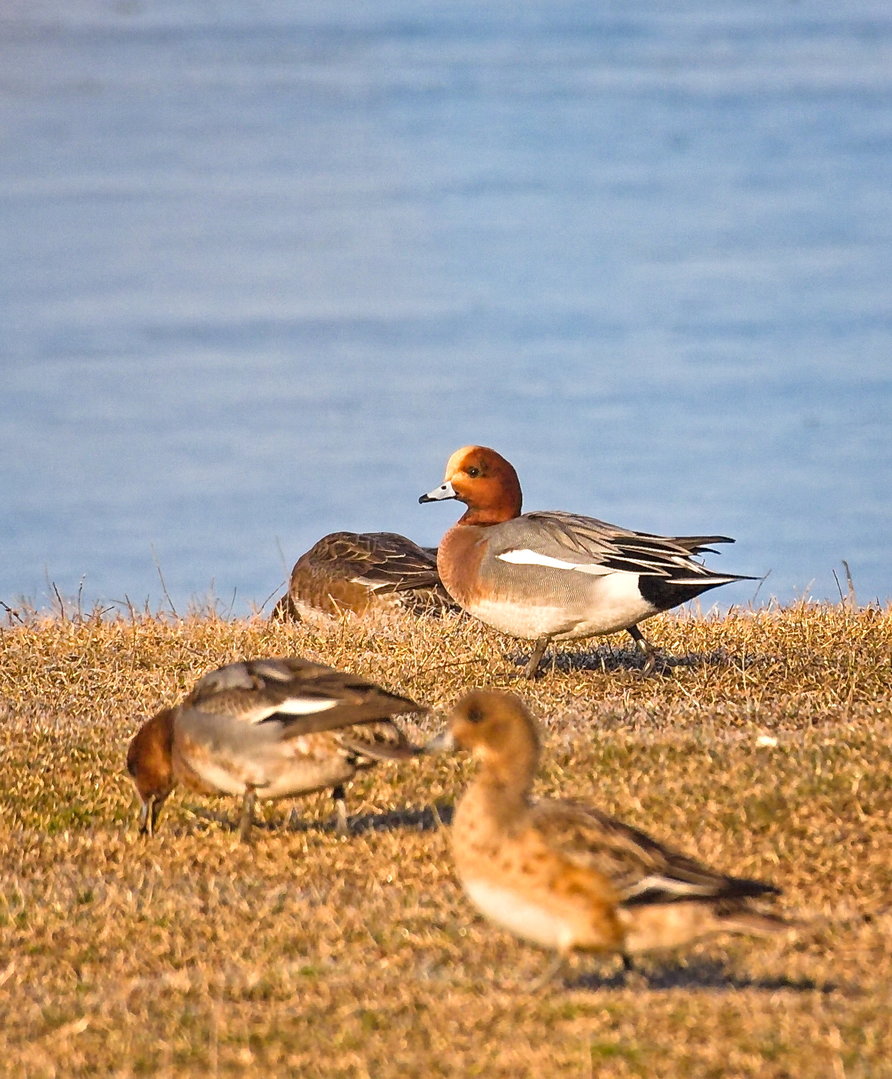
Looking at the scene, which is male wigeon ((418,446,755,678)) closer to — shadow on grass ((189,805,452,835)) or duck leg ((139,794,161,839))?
shadow on grass ((189,805,452,835))

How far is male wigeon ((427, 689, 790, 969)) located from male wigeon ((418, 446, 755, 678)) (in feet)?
13.9

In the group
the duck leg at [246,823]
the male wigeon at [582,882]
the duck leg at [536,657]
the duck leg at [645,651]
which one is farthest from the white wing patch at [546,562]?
the male wigeon at [582,882]

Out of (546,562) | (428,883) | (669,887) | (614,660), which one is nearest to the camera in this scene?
(669,887)

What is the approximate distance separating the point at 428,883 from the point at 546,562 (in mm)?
3257

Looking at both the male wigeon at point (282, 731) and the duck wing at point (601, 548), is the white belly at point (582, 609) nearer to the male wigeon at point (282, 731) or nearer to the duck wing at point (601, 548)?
the duck wing at point (601, 548)

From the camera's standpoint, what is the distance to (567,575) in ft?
29.2

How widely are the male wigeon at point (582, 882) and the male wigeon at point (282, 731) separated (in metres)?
1.60

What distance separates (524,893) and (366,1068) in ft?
2.15

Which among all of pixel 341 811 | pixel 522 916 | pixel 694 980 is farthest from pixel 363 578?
pixel 522 916

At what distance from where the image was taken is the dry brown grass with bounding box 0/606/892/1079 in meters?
4.09

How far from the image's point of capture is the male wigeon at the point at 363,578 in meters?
12.4

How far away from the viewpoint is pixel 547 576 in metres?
8.95

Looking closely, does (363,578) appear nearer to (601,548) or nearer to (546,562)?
(546,562)

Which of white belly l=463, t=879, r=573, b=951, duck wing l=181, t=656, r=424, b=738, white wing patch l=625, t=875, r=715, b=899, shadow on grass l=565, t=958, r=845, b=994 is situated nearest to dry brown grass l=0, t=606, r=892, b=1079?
shadow on grass l=565, t=958, r=845, b=994
